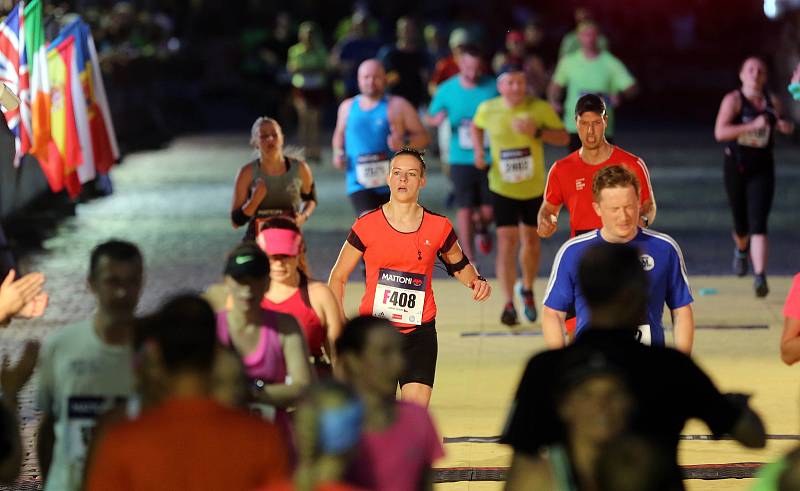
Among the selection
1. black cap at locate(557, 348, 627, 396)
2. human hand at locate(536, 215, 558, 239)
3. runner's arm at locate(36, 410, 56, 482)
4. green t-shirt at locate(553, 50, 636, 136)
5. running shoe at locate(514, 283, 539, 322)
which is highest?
green t-shirt at locate(553, 50, 636, 136)

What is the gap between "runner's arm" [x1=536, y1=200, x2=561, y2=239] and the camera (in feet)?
30.8

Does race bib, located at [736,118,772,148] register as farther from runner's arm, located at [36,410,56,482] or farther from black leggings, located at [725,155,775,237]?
runner's arm, located at [36,410,56,482]

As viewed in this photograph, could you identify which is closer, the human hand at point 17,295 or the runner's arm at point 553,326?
the human hand at point 17,295

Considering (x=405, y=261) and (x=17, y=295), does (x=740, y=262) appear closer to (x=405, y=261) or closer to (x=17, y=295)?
(x=405, y=261)

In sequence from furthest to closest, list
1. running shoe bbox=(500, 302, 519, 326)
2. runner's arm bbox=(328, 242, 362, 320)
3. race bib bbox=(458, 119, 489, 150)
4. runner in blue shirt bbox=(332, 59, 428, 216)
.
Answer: race bib bbox=(458, 119, 489, 150)
runner in blue shirt bbox=(332, 59, 428, 216)
running shoe bbox=(500, 302, 519, 326)
runner's arm bbox=(328, 242, 362, 320)

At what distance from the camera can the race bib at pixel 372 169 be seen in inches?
523

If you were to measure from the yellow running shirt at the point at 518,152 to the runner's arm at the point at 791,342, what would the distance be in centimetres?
631

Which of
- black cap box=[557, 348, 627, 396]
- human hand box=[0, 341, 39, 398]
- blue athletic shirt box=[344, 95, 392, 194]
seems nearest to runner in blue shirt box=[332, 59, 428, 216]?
blue athletic shirt box=[344, 95, 392, 194]

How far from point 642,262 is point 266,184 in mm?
3802

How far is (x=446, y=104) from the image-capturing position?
14711 mm

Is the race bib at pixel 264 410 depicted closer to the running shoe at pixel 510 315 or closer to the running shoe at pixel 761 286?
the running shoe at pixel 510 315

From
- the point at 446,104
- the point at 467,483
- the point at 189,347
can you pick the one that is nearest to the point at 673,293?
the point at 467,483

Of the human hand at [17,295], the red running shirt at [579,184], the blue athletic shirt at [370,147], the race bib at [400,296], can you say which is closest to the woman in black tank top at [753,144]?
the blue athletic shirt at [370,147]

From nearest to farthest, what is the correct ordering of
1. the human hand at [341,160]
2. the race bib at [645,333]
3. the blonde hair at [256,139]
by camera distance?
1. the race bib at [645,333]
2. the blonde hair at [256,139]
3. the human hand at [341,160]
